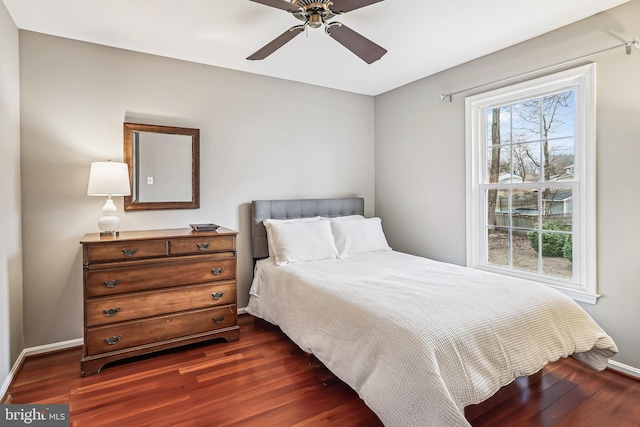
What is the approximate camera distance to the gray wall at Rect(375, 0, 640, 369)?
7.46ft

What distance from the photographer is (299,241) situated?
3209 mm

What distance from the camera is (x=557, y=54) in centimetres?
260

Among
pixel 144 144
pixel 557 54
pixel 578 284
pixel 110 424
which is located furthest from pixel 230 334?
pixel 557 54

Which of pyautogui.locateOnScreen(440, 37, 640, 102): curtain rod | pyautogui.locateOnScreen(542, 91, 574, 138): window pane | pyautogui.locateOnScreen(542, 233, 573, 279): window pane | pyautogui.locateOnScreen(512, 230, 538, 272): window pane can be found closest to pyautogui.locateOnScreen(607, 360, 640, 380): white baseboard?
pyautogui.locateOnScreen(542, 233, 573, 279): window pane

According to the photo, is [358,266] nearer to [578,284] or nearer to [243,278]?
[243,278]

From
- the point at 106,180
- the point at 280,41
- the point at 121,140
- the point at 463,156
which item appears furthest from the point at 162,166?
the point at 463,156

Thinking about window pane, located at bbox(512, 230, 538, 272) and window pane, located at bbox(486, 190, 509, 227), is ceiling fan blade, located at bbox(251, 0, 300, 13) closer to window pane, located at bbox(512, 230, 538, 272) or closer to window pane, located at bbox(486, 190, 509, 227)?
window pane, located at bbox(486, 190, 509, 227)

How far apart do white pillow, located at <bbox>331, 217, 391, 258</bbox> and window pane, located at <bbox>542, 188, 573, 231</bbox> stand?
148 cm

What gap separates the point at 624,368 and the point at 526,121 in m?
1.97

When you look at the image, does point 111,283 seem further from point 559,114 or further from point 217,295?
point 559,114

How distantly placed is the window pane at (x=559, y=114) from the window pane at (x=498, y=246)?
0.92 meters

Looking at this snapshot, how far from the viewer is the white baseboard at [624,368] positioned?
2.26 meters

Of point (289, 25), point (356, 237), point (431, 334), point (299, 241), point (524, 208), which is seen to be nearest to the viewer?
point (431, 334)

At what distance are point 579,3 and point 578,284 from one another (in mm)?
1962
